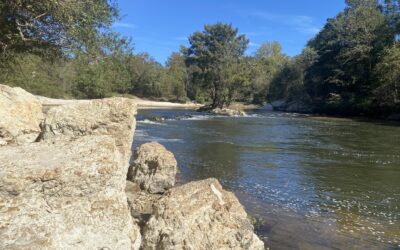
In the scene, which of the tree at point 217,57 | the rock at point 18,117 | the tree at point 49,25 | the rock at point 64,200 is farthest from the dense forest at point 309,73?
the rock at point 64,200

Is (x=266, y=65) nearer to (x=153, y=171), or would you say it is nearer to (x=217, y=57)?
(x=217, y=57)

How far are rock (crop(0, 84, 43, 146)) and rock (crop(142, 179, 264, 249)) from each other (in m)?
2.82

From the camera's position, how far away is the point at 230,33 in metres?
76.2

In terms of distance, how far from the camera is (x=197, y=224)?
5445mm

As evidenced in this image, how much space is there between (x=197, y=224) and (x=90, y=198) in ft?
5.81

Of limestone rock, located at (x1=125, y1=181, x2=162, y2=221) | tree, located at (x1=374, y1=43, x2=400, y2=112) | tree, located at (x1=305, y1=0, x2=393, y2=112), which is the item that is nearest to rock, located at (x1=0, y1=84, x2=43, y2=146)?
limestone rock, located at (x1=125, y1=181, x2=162, y2=221)

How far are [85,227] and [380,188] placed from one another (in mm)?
12191

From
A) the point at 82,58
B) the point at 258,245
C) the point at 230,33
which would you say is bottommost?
the point at 258,245

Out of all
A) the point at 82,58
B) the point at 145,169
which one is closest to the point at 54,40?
the point at 82,58

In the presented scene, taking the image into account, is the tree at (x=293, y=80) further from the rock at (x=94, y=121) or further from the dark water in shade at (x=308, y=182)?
the rock at (x=94, y=121)

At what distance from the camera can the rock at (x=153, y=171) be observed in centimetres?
1089

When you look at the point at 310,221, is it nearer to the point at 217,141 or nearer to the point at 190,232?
the point at 190,232

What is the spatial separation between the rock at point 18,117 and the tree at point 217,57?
6399 cm

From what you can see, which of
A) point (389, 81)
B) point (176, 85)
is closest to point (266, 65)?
point (176, 85)
